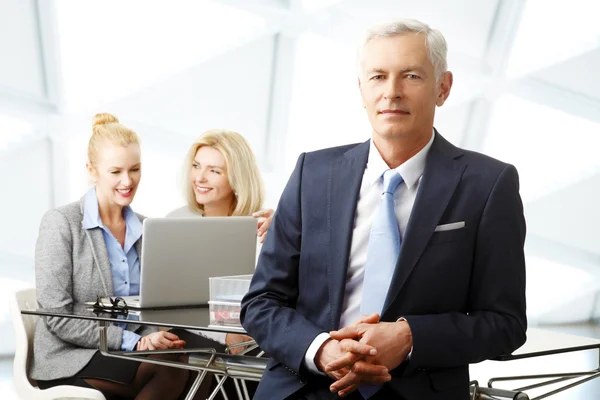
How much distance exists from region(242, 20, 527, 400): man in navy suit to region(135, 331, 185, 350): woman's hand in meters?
0.79

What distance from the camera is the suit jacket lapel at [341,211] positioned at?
2.04 metres

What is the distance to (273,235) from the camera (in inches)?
84.7

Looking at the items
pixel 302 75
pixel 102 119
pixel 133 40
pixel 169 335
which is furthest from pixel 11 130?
pixel 169 335

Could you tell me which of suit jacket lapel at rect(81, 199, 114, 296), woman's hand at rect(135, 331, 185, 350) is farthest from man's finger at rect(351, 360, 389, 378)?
suit jacket lapel at rect(81, 199, 114, 296)

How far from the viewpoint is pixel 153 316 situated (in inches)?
111

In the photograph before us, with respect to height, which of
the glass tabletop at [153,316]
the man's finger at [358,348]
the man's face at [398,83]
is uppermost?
the man's face at [398,83]

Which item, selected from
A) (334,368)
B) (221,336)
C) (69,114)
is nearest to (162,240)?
(221,336)

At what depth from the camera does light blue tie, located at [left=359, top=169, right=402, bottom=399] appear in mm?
2031

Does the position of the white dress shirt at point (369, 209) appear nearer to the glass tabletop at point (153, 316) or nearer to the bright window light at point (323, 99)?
the glass tabletop at point (153, 316)

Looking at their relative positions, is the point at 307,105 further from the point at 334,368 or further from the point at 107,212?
the point at 334,368

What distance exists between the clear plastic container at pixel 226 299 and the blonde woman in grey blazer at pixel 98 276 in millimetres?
199

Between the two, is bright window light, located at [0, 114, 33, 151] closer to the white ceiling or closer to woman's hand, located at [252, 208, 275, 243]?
→ the white ceiling

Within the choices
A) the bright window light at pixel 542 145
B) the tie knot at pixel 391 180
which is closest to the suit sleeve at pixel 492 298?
the tie knot at pixel 391 180

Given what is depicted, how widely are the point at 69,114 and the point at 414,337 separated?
5104 mm
